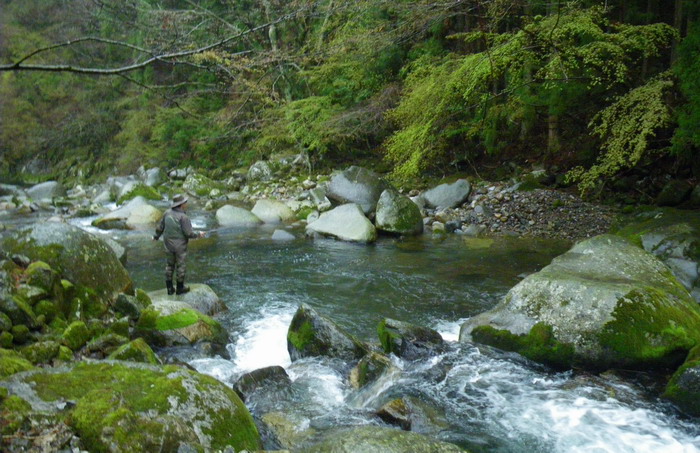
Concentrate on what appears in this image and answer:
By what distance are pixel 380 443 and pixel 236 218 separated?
1264cm

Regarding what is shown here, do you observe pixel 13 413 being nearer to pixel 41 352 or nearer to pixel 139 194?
pixel 41 352

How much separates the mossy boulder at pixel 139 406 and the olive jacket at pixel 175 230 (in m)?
3.67

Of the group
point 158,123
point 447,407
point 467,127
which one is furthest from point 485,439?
point 158,123

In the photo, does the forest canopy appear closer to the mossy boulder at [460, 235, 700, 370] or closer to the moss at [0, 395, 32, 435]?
the moss at [0, 395, 32, 435]

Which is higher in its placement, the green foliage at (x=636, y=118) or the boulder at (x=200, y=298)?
the green foliage at (x=636, y=118)

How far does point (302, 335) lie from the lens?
600cm

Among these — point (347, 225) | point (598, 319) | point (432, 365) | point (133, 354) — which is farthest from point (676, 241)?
point (133, 354)

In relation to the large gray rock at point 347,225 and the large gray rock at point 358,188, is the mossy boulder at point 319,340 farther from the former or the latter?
the large gray rock at point 358,188

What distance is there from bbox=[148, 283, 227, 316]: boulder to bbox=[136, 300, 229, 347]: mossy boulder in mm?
624

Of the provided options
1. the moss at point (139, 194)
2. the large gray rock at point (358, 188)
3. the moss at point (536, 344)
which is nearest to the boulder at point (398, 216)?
the large gray rock at point (358, 188)

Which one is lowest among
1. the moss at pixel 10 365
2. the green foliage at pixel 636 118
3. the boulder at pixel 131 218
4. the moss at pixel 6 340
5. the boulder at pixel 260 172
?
the boulder at pixel 131 218

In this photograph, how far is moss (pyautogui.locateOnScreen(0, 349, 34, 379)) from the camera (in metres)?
3.68

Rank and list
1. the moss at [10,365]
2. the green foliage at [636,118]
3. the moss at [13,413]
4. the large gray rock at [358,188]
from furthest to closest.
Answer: the large gray rock at [358,188] → the green foliage at [636,118] → the moss at [10,365] → the moss at [13,413]

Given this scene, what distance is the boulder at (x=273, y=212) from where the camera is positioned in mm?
15570
